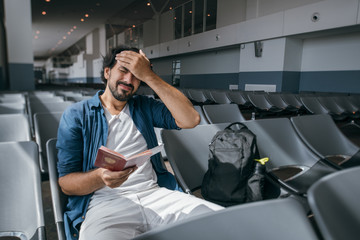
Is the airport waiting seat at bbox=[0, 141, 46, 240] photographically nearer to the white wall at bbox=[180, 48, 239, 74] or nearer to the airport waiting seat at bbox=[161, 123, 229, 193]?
the airport waiting seat at bbox=[161, 123, 229, 193]

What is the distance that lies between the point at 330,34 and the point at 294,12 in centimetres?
163

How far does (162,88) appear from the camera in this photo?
4.61 ft

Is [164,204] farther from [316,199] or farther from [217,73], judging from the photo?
[217,73]

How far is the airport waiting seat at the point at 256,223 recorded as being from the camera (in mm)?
534

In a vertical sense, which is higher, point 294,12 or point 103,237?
point 294,12

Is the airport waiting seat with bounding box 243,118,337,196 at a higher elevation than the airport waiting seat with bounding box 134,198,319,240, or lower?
lower

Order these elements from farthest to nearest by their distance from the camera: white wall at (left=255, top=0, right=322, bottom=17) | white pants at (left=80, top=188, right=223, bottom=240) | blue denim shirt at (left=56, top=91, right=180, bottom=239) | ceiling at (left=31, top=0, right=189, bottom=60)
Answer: ceiling at (left=31, top=0, right=189, bottom=60), white wall at (left=255, top=0, right=322, bottom=17), blue denim shirt at (left=56, top=91, right=180, bottom=239), white pants at (left=80, top=188, right=223, bottom=240)

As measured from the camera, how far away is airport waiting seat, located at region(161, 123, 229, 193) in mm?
1570

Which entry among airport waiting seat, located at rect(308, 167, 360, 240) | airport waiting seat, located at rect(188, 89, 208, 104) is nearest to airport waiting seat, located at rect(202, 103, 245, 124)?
airport waiting seat, located at rect(308, 167, 360, 240)

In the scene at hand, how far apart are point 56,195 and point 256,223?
3.34ft

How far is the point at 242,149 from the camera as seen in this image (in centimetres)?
152

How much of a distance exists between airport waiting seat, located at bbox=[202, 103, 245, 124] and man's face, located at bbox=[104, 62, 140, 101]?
1412 millimetres

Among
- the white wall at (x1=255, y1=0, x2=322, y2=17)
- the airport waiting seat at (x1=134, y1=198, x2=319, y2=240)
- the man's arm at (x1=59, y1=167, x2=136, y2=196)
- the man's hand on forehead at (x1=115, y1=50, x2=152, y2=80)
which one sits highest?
the white wall at (x1=255, y1=0, x2=322, y2=17)

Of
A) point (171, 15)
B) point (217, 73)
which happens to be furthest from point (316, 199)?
point (171, 15)
